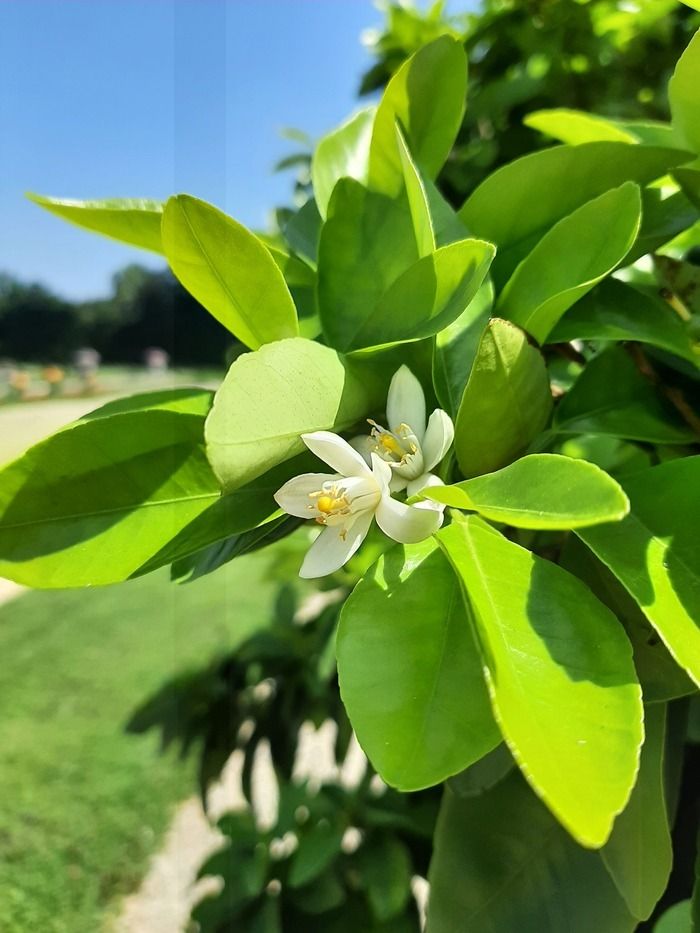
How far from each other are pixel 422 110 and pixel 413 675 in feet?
0.85

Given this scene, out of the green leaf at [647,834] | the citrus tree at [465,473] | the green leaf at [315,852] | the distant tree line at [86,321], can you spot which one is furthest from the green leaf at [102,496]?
the distant tree line at [86,321]

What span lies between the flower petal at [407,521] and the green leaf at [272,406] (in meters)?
0.04

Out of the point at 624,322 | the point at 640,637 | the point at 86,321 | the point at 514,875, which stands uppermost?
the point at 624,322

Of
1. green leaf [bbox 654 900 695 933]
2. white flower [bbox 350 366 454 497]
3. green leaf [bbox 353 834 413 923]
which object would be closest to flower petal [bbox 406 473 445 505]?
white flower [bbox 350 366 454 497]

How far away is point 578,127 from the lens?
1.31 ft

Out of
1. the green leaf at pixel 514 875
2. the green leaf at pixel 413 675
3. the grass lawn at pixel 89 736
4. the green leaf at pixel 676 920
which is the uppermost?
the green leaf at pixel 413 675

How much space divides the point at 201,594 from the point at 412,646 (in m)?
2.48

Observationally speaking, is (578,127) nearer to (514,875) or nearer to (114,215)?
(114,215)

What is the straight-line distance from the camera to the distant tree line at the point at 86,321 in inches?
62.8

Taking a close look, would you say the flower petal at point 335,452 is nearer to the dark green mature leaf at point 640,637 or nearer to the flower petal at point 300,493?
the flower petal at point 300,493

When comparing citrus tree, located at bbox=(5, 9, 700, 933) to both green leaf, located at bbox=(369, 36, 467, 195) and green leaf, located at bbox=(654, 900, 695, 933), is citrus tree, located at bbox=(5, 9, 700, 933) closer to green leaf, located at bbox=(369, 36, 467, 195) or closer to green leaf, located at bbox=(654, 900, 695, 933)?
green leaf, located at bbox=(369, 36, 467, 195)

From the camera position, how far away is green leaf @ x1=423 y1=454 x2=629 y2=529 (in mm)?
194

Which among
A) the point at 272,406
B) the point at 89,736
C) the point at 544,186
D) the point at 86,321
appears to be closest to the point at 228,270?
the point at 272,406

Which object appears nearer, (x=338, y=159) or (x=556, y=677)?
(x=556, y=677)
